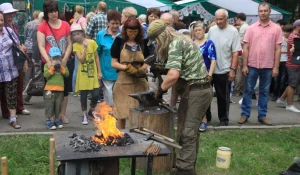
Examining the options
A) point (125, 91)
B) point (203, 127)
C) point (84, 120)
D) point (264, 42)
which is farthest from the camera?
point (84, 120)

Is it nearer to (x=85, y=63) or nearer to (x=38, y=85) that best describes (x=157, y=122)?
(x=85, y=63)

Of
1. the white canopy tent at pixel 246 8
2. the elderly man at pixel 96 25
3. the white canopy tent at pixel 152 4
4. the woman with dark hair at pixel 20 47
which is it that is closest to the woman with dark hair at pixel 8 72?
the woman with dark hair at pixel 20 47

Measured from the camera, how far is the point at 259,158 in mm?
5789

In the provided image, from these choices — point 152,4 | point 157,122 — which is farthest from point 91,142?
point 152,4

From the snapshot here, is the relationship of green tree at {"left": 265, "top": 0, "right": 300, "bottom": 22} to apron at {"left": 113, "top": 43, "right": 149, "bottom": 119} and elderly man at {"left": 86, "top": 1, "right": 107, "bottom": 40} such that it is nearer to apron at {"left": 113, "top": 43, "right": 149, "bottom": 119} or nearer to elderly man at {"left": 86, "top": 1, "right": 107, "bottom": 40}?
elderly man at {"left": 86, "top": 1, "right": 107, "bottom": 40}

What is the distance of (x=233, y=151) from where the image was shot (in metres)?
6.02

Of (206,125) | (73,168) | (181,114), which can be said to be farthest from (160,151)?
(206,125)

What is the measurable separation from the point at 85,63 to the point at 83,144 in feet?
10.7

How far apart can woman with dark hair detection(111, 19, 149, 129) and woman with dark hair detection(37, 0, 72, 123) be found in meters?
1.29

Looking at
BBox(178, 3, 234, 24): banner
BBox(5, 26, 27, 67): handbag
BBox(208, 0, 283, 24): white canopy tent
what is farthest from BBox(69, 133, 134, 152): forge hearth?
BBox(208, 0, 283, 24): white canopy tent

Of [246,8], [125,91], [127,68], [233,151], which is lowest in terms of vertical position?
[233,151]

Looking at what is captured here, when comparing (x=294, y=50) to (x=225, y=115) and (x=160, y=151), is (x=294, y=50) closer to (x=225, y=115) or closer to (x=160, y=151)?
(x=225, y=115)

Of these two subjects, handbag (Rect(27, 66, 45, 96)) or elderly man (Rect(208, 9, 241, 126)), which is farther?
handbag (Rect(27, 66, 45, 96))

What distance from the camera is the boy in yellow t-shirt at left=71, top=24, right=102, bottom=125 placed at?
6.75m
